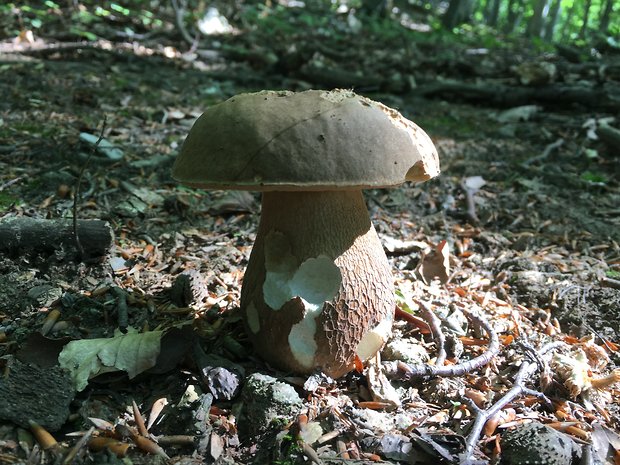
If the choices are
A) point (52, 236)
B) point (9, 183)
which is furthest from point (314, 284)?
point (9, 183)

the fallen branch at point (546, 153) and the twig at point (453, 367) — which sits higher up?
the fallen branch at point (546, 153)

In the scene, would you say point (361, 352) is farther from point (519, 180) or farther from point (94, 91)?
point (94, 91)

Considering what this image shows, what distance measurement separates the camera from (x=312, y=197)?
1.75 meters

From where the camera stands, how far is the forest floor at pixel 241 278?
5.24ft

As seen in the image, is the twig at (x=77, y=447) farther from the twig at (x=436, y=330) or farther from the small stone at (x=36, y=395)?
the twig at (x=436, y=330)

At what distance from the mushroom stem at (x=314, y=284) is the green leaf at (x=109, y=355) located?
1.30 feet

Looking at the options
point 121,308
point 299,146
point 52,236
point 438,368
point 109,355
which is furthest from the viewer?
point 52,236

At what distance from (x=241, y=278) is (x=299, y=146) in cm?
118

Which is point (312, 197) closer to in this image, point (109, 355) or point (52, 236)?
point (109, 355)

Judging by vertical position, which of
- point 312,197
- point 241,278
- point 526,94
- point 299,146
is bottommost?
point 241,278

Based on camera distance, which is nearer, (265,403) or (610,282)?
(265,403)

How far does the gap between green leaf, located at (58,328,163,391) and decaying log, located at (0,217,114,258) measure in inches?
25.6

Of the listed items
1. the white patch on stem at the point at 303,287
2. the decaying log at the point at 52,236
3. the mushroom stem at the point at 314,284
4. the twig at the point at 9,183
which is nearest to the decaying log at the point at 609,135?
the mushroom stem at the point at 314,284

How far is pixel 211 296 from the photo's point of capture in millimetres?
2295
